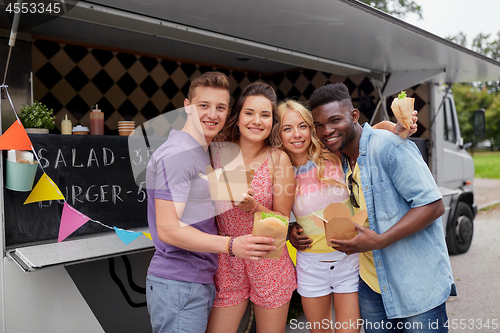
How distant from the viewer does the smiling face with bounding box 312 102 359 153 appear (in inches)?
74.3

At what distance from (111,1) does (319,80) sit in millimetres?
4130

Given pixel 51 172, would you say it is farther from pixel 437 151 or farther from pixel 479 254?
pixel 479 254

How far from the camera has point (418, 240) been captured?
5.90ft

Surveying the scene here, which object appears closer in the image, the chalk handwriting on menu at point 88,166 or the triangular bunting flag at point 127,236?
the triangular bunting flag at point 127,236

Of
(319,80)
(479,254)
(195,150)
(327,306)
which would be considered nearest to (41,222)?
(195,150)

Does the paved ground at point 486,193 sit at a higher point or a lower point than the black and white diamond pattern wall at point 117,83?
lower

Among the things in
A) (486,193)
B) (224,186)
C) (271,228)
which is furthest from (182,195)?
(486,193)

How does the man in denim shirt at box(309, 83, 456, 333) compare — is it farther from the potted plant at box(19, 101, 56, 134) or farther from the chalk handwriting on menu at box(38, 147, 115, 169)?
the potted plant at box(19, 101, 56, 134)

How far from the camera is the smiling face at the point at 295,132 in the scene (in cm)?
208

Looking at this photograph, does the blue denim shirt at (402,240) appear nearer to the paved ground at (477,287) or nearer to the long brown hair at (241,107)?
the long brown hair at (241,107)

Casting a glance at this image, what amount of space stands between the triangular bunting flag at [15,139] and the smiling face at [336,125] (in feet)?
5.89

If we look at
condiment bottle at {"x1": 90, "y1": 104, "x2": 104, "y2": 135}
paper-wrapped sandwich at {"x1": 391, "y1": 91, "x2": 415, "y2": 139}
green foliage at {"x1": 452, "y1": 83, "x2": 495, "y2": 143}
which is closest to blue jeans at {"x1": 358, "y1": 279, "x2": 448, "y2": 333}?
paper-wrapped sandwich at {"x1": 391, "y1": 91, "x2": 415, "y2": 139}

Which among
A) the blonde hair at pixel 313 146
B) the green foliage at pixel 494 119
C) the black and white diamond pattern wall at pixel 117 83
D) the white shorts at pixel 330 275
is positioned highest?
the green foliage at pixel 494 119

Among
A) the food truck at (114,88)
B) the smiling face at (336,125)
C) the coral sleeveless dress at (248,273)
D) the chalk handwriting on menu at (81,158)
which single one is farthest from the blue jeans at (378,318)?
the chalk handwriting on menu at (81,158)
